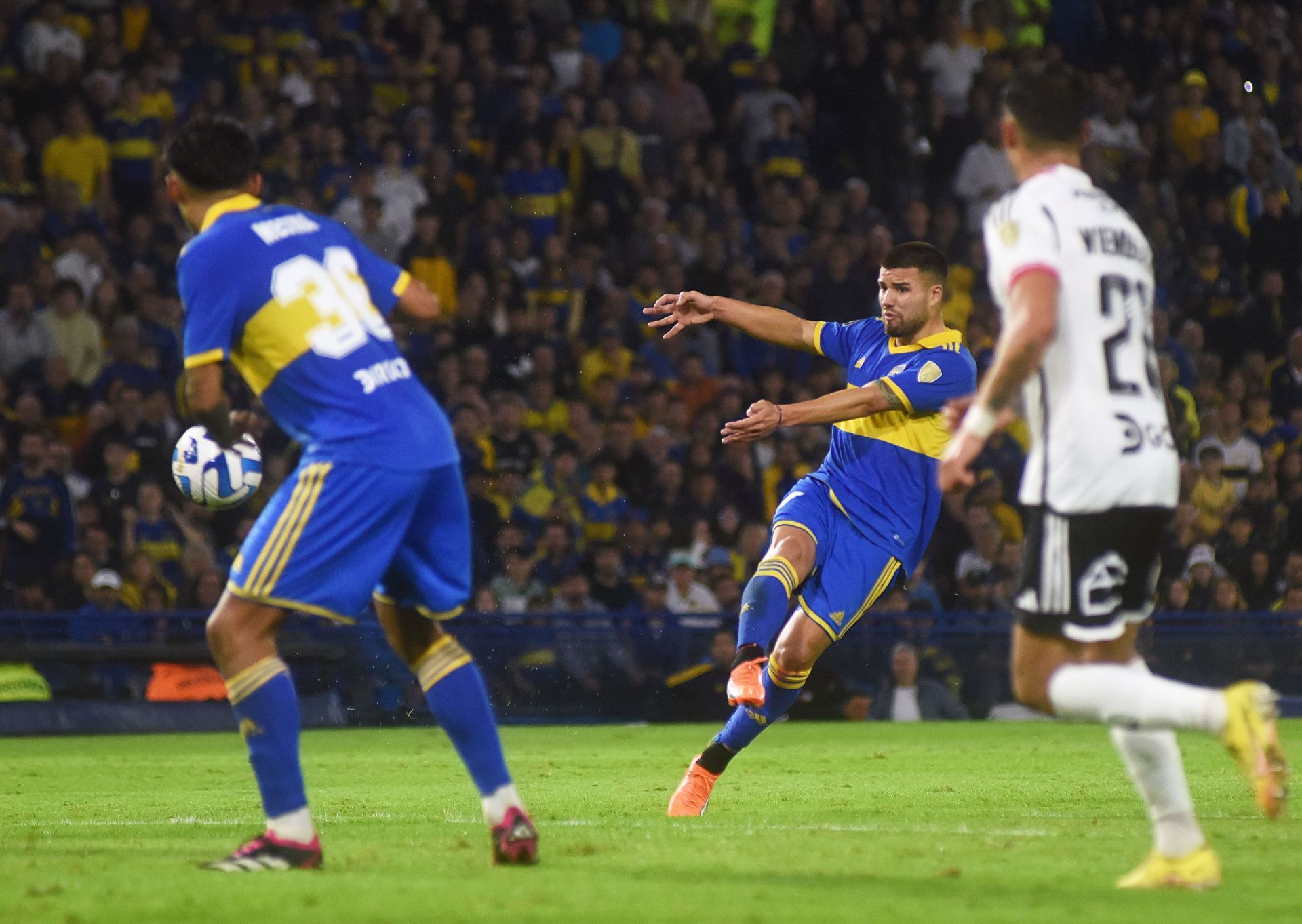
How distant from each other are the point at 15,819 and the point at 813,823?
130 inches

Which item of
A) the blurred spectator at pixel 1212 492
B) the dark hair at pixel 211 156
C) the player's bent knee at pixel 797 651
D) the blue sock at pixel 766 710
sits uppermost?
the dark hair at pixel 211 156

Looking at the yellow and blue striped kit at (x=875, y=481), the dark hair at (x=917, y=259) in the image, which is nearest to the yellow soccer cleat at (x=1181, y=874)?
the yellow and blue striped kit at (x=875, y=481)

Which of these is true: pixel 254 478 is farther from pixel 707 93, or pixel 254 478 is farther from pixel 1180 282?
pixel 1180 282

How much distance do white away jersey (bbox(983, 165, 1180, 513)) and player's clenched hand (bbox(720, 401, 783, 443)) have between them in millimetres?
2396

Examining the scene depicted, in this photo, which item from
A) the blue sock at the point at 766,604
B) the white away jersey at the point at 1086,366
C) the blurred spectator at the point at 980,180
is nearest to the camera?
the white away jersey at the point at 1086,366

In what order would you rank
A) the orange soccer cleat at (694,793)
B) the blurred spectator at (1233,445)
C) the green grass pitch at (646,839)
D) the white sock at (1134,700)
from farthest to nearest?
the blurred spectator at (1233,445)
the orange soccer cleat at (694,793)
the white sock at (1134,700)
the green grass pitch at (646,839)

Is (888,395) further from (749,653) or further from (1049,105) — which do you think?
(1049,105)

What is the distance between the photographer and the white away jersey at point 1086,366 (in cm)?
520

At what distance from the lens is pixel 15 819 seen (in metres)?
7.67

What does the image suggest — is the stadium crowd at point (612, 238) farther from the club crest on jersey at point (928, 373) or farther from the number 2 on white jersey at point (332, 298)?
the number 2 on white jersey at point (332, 298)

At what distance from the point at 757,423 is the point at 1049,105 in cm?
257

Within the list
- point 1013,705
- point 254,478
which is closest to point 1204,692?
point 254,478

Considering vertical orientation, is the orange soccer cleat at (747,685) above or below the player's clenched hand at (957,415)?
below

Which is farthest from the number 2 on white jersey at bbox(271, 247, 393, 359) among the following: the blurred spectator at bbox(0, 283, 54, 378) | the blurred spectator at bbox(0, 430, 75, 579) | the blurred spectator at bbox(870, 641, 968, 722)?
the blurred spectator at bbox(0, 283, 54, 378)
